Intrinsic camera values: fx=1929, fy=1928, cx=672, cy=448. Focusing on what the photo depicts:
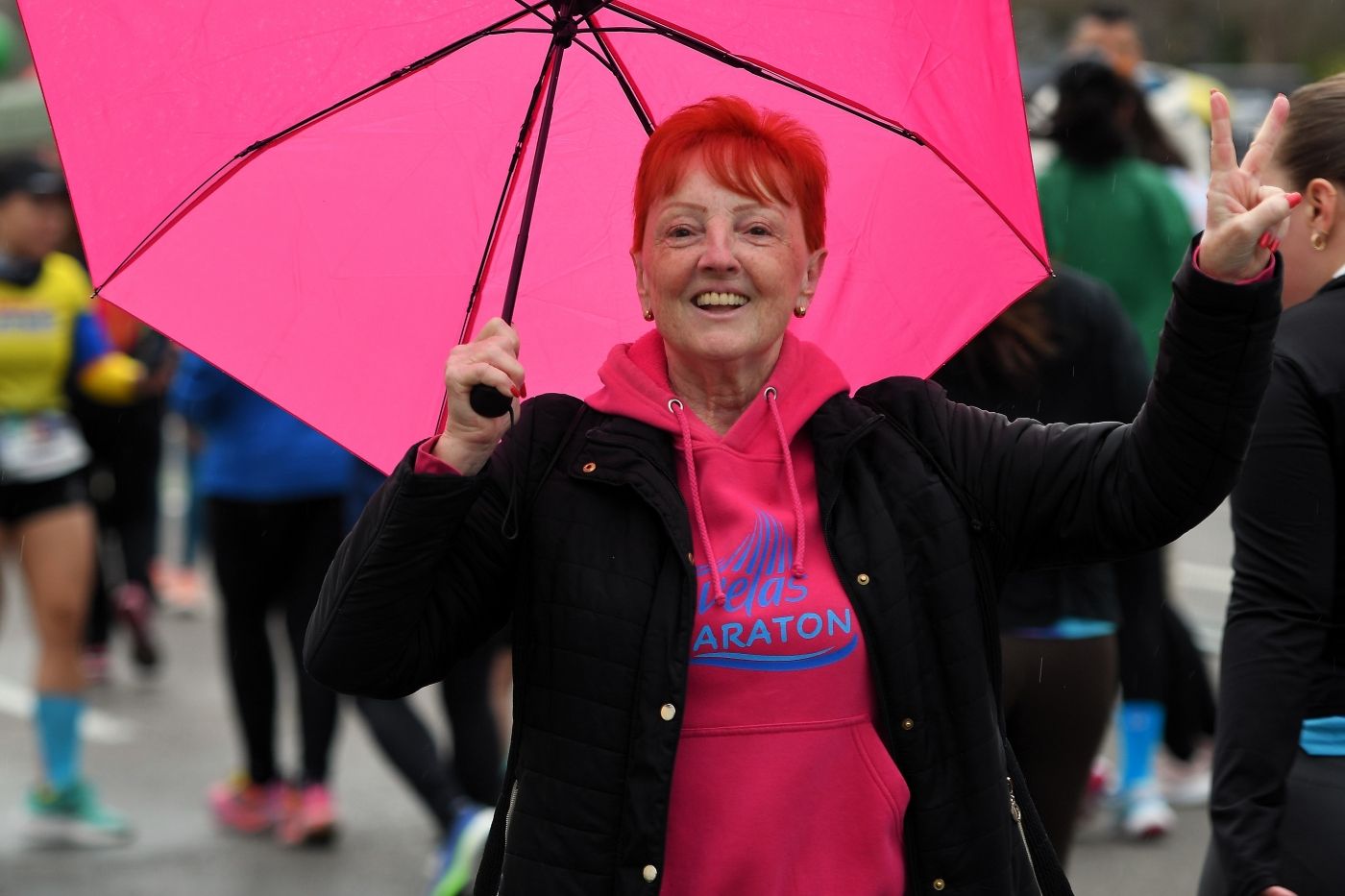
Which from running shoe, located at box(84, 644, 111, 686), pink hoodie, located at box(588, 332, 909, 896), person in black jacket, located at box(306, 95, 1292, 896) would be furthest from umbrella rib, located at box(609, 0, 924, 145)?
running shoe, located at box(84, 644, 111, 686)

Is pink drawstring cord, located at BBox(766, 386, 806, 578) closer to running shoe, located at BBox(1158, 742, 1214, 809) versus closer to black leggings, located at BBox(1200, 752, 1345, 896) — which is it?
black leggings, located at BBox(1200, 752, 1345, 896)

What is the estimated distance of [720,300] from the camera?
2.71 meters

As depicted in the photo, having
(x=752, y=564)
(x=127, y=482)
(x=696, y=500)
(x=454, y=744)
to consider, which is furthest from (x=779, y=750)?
(x=127, y=482)

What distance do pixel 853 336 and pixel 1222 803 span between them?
93 cm

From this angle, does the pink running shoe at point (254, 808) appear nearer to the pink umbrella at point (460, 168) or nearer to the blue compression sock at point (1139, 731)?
the blue compression sock at point (1139, 731)

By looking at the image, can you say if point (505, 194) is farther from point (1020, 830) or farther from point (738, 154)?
point (1020, 830)

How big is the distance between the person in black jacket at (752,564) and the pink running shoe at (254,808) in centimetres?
464

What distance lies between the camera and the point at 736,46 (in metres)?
2.94

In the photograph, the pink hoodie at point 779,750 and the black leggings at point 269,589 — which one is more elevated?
the pink hoodie at point 779,750

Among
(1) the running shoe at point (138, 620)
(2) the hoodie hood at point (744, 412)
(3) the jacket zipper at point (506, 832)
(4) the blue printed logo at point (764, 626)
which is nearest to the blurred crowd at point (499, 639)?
(1) the running shoe at point (138, 620)

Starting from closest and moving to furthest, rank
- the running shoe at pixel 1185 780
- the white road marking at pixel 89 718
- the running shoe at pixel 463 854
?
the running shoe at pixel 463 854, the running shoe at pixel 1185 780, the white road marking at pixel 89 718

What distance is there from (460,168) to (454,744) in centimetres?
331

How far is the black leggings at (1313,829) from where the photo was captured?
2.91 meters

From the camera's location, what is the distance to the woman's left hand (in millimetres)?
2416
